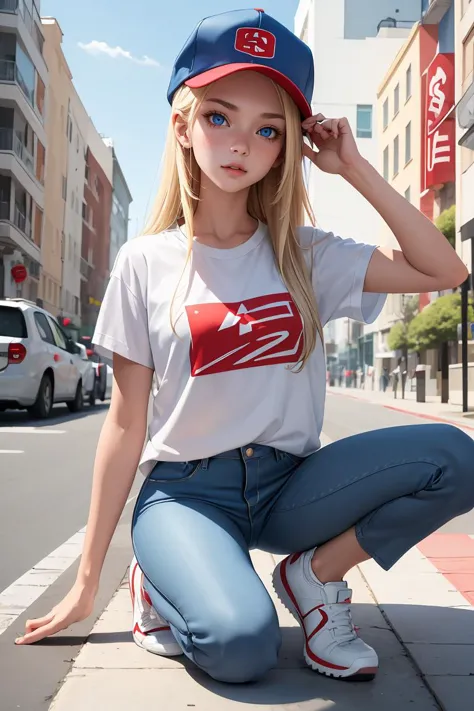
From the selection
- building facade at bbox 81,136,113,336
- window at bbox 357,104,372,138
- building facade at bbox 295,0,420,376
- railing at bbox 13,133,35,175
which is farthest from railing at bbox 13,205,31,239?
window at bbox 357,104,372,138

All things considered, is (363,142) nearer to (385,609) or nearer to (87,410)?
(87,410)

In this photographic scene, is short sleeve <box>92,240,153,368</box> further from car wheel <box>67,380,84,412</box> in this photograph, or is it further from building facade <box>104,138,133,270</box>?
building facade <box>104,138,133,270</box>

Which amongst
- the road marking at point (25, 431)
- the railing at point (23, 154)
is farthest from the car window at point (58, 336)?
the railing at point (23, 154)

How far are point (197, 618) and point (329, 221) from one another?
83.5 m

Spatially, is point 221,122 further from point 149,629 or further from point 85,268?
point 85,268

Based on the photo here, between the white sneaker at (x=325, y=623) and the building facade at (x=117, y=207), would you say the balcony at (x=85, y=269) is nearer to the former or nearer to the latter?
the building facade at (x=117, y=207)

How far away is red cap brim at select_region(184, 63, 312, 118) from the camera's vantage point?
265 cm

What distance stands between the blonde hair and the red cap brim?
0.10 ft

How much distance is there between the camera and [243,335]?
106 inches

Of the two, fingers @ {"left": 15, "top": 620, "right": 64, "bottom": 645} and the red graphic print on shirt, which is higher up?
the red graphic print on shirt

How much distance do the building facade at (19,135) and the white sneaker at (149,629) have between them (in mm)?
32787

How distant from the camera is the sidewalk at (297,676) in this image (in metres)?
2.30

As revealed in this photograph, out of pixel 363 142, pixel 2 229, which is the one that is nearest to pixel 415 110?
pixel 2 229

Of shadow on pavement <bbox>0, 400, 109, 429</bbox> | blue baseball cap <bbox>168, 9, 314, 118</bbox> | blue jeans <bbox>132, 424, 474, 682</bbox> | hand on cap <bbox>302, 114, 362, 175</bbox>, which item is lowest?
shadow on pavement <bbox>0, 400, 109, 429</bbox>
